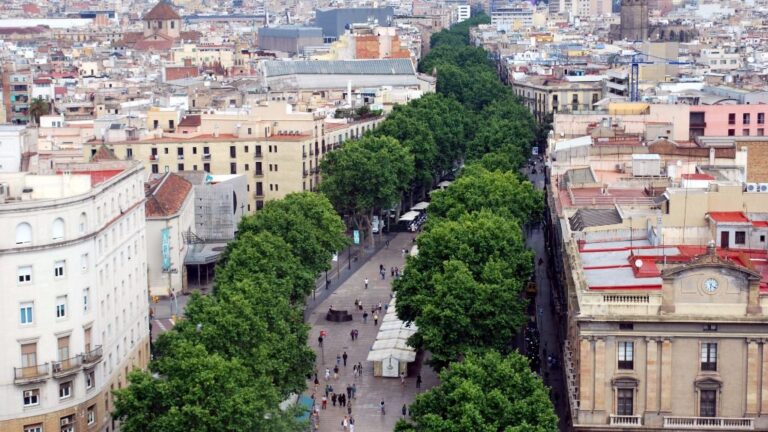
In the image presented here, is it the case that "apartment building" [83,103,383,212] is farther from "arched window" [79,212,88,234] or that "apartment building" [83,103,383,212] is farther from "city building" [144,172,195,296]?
"arched window" [79,212,88,234]

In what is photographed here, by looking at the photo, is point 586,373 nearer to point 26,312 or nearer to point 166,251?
point 26,312

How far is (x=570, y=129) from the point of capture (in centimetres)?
13375

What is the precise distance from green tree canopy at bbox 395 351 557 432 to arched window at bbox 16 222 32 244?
1783 cm

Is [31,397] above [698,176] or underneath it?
underneath

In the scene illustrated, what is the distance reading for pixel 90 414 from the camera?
72562 mm

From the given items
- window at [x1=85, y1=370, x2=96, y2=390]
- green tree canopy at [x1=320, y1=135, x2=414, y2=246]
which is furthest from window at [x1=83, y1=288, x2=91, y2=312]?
green tree canopy at [x1=320, y1=135, x2=414, y2=246]

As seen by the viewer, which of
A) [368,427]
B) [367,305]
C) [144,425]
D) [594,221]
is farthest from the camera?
[367,305]

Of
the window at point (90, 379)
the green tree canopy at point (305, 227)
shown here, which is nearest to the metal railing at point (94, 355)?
the window at point (90, 379)

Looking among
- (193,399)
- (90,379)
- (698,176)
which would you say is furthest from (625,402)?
(698,176)

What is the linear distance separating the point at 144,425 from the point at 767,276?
26629 millimetres

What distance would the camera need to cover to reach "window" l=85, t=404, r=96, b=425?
72.2 meters

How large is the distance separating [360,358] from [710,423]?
105ft

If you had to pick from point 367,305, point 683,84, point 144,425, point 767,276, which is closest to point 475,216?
point 367,305

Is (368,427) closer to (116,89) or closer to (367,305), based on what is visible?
(367,305)
